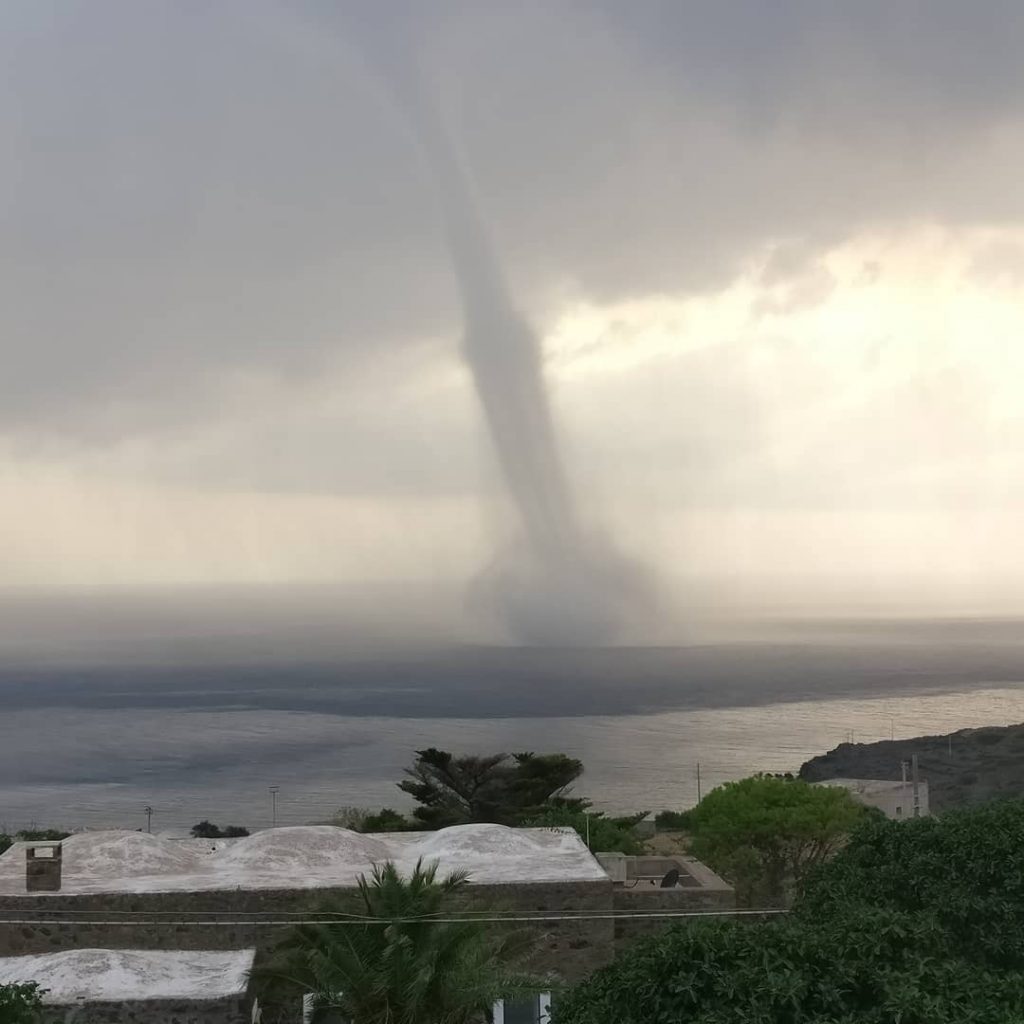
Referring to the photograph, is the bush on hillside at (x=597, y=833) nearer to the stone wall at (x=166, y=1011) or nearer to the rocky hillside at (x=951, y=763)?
the stone wall at (x=166, y=1011)

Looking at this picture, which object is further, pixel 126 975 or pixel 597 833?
pixel 597 833

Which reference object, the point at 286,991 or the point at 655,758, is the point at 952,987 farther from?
the point at 655,758

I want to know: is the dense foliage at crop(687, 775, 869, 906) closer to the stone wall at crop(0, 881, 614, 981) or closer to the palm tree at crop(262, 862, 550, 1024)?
the stone wall at crop(0, 881, 614, 981)

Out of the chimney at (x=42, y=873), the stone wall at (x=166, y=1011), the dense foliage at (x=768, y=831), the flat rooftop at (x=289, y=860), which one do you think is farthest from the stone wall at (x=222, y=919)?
the dense foliage at (x=768, y=831)

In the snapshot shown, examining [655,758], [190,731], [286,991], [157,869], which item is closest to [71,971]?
[286,991]

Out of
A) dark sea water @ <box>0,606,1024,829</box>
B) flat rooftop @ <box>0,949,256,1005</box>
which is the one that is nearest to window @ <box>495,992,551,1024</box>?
flat rooftop @ <box>0,949,256,1005</box>

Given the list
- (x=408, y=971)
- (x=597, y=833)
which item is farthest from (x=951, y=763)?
(x=408, y=971)

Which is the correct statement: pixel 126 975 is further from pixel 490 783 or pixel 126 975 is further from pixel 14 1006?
pixel 490 783
